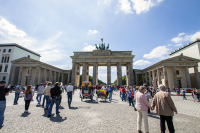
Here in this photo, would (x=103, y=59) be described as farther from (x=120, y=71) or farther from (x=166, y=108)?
(x=166, y=108)

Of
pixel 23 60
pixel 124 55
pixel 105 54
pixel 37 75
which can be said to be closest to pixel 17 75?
pixel 23 60

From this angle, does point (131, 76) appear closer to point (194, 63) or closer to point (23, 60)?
point (194, 63)

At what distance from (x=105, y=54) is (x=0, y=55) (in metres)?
43.4

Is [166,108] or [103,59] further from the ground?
[103,59]

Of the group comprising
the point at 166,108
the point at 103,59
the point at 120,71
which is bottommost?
the point at 166,108

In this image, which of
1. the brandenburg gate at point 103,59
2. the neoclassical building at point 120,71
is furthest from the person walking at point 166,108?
the brandenburg gate at point 103,59

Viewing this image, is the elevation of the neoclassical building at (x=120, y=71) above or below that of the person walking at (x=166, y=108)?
above

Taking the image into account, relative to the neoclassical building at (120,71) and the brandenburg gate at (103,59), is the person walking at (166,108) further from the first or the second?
the brandenburg gate at (103,59)

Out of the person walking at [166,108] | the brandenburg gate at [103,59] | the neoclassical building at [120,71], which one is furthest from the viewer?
the brandenburg gate at [103,59]

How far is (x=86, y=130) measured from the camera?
13.5 ft

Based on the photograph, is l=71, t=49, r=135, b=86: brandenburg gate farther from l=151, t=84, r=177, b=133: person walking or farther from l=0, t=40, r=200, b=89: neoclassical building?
l=151, t=84, r=177, b=133: person walking

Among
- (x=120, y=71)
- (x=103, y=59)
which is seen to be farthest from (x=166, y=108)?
(x=103, y=59)

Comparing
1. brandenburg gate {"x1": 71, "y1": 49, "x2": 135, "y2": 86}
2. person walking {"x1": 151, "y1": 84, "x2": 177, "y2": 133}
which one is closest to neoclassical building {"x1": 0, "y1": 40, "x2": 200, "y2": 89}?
brandenburg gate {"x1": 71, "y1": 49, "x2": 135, "y2": 86}

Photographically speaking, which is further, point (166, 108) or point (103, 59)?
point (103, 59)
